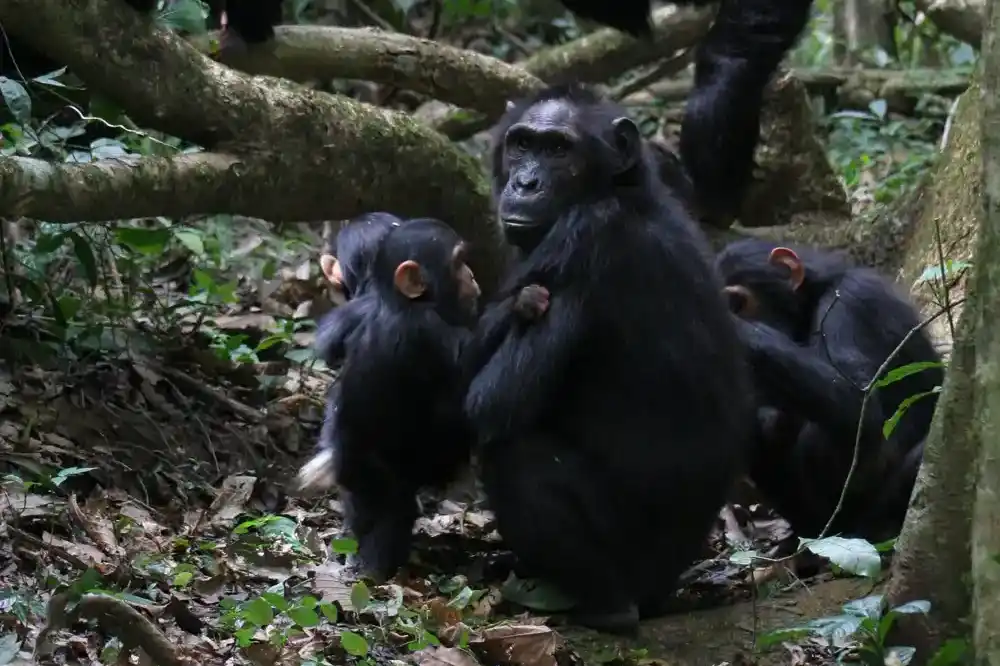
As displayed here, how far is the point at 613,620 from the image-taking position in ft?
14.3

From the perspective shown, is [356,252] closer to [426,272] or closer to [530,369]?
[426,272]

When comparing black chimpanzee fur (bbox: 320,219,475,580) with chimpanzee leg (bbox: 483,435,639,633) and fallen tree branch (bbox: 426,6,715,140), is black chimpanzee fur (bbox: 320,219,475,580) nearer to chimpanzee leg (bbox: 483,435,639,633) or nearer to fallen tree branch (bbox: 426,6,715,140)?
chimpanzee leg (bbox: 483,435,639,633)

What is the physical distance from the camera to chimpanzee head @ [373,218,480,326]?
4.75 m

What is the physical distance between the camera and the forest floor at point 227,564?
367 centimetres

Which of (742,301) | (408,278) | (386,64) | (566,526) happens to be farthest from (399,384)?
(386,64)

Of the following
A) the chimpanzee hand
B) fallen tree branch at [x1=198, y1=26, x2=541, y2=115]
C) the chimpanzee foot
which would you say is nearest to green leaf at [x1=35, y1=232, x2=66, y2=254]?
fallen tree branch at [x1=198, y1=26, x2=541, y2=115]

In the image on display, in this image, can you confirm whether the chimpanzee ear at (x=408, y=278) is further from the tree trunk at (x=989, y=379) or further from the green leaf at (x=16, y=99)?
the tree trunk at (x=989, y=379)

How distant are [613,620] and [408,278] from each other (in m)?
1.40

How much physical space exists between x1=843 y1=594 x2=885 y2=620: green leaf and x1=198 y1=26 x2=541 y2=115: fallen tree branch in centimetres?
428

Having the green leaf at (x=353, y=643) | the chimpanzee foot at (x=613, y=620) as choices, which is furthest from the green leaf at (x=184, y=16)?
the chimpanzee foot at (x=613, y=620)

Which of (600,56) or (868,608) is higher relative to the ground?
(600,56)

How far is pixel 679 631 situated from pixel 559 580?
0.45m

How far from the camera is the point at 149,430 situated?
5.53 meters

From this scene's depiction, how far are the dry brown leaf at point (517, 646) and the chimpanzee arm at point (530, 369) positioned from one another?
68cm
